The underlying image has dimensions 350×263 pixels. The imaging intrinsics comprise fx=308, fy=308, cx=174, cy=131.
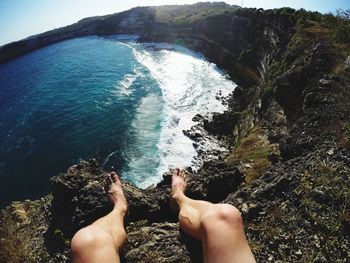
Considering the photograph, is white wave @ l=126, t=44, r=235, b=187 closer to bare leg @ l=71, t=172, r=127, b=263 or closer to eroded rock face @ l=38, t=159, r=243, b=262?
eroded rock face @ l=38, t=159, r=243, b=262

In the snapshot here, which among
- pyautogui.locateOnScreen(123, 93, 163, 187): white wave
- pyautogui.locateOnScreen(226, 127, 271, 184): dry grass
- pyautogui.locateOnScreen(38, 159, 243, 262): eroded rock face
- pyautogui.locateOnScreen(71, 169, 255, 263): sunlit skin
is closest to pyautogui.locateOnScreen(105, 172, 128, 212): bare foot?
pyautogui.locateOnScreen(38, 159, 243, 262): eroded rock face

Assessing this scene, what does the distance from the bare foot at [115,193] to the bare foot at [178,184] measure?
4.25 feet

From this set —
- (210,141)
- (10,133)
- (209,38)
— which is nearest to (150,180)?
(210,141)

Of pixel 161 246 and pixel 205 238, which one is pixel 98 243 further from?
pixel 161 246

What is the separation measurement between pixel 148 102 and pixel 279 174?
95.9ft

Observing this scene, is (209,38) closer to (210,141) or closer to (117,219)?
(210,141)

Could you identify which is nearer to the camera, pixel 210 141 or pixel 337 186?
pixel 337 186

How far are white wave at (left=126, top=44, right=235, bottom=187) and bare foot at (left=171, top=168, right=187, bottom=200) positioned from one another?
11491 mm

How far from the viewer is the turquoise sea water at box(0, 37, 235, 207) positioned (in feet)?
78.3

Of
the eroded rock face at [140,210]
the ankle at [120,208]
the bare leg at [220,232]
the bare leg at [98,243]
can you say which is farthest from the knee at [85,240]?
the ankle at [120,208]

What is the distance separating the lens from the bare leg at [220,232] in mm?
4309

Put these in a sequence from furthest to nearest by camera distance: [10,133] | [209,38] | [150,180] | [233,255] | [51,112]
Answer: [209,38]
[51,112]
[10,133]
[150,180]
[233,255]

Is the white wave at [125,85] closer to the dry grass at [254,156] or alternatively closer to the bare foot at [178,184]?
the dry grass at [254,156]

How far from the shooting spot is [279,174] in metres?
7.36
